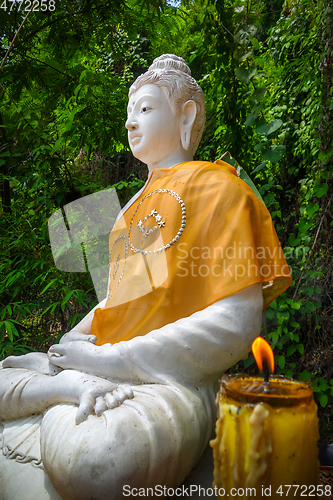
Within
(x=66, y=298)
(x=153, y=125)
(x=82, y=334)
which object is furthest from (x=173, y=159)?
(x=66, y=298)

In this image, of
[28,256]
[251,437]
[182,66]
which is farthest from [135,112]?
[28,256]

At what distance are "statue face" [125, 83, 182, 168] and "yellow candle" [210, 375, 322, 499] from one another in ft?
3.74

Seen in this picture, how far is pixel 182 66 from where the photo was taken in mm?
1703

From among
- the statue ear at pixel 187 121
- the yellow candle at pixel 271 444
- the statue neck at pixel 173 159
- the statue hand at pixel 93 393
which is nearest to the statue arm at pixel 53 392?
the statue hand at pixel 93 393

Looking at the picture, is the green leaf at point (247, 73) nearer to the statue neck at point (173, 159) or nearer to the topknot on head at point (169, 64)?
the topknot on head at point (169, 64)

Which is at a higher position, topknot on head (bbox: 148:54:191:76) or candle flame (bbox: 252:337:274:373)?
topknot on head (bbox: 148:54:191:76)

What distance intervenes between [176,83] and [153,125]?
191 millimetres

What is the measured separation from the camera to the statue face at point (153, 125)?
1.62m

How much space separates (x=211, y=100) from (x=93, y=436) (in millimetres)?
2854

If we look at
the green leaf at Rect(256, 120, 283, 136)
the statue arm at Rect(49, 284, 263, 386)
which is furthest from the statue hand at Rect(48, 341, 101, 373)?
the green leaf at Rect(256, 120, 283, 136)

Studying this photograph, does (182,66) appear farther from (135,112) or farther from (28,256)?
(28,256)

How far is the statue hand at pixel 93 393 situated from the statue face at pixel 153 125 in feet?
2.90

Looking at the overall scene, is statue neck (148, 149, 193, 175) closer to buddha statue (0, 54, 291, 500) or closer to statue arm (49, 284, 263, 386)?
buddha statue (0, 54, 291, 500)

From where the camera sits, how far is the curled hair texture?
1.63 meters
